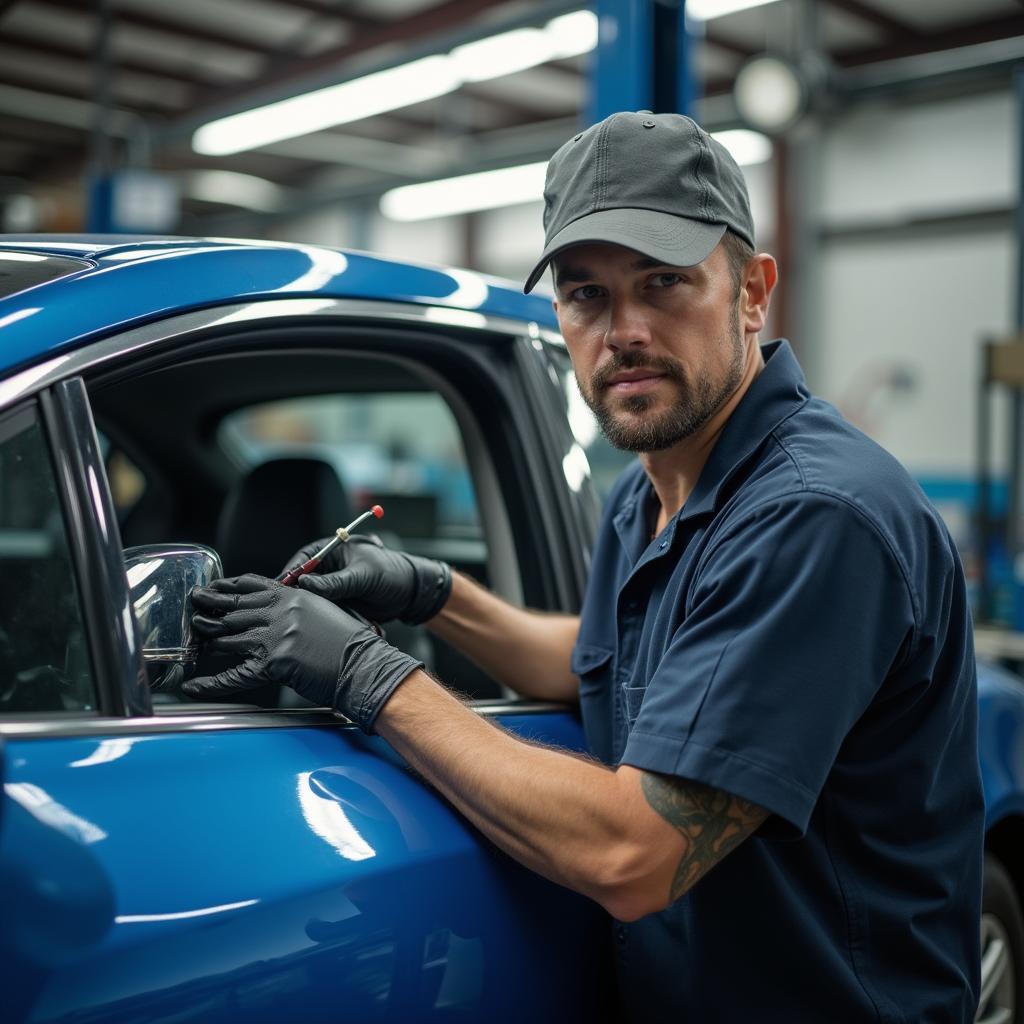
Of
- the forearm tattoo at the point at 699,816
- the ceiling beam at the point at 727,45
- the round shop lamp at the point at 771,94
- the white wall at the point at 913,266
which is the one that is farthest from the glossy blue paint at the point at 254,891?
the white wall at the point at 913,266

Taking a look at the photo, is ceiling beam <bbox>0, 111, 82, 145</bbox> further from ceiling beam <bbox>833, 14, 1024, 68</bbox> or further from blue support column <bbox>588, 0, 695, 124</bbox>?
A: blue support column <bbox>588, 0, 695, 124</bbox>

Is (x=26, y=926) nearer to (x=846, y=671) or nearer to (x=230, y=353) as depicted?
(x=230, y=353)

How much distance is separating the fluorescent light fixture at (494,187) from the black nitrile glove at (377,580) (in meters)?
6.87

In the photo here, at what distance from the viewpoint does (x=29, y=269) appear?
49.1 inches

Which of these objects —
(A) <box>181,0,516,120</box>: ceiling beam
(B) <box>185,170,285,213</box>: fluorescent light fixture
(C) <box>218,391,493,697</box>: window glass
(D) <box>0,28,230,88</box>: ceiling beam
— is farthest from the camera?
(B) <box>185,170,285,213</box>: fluorescent light fixture

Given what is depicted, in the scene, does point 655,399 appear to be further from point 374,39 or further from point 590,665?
point 374,39

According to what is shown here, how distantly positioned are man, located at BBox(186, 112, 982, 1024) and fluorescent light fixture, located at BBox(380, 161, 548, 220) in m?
6.57

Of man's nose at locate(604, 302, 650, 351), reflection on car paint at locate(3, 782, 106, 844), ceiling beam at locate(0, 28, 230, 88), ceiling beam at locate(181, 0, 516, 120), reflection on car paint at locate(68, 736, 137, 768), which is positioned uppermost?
ceiling beam at locate(0, 28, 230, 88)

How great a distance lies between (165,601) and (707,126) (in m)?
7.15

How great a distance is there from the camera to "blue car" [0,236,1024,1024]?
99 cm

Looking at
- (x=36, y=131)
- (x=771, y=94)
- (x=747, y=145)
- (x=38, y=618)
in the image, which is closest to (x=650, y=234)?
(x=38, y=618)

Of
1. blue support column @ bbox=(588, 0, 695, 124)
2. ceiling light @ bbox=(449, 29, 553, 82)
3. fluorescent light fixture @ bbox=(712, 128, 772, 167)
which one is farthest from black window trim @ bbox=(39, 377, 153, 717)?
fluorescent light fixture @ bbox=(712, 128, 772, 167)

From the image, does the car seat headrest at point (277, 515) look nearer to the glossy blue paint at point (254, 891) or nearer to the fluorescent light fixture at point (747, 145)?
the glossy blue paint at point (254, 891)

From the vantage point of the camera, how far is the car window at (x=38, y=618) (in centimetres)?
112
